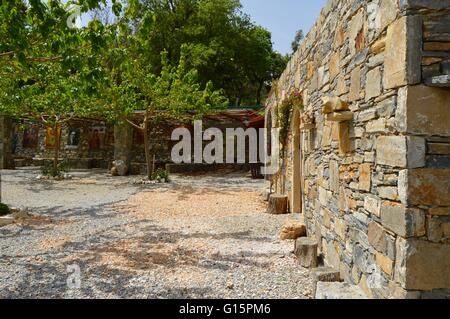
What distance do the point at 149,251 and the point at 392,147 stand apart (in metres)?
3.20

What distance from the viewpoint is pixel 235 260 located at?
A: 407 centimetres

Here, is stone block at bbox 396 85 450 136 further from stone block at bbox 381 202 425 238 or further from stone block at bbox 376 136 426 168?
stone block at bbox 381 202 425 238

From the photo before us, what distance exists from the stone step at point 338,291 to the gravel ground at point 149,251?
375mm

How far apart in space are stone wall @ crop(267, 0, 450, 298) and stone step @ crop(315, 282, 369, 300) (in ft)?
0.25

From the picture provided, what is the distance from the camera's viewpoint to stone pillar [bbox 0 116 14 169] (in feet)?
54.2

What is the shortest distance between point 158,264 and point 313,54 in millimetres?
3102

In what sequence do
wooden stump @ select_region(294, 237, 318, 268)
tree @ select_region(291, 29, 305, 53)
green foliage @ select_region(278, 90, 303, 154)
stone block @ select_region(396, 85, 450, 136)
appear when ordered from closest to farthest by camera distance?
stone block @ select_region(396, 85, 450, 136) < wooden stump @ select_region(294, 237, 318, 268) < green foliage @ select_region(278, 90, 303, 154) < tree @ select_region(291, 29, 305, 53)

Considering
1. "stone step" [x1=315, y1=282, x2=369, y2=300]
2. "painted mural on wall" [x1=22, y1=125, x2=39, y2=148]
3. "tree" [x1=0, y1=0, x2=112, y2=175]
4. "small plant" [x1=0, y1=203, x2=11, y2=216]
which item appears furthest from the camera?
"painted mural on wall" [x1=22, y1=125, x2=39, y2=148]

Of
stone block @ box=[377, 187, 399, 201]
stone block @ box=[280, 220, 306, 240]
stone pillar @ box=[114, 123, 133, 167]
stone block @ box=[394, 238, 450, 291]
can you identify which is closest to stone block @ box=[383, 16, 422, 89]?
stone block @ box=[377, 187, 399, 201]

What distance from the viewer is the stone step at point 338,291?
2.56m

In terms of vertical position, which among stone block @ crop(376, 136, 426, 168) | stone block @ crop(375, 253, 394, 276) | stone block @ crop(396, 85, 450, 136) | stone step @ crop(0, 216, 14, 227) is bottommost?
stone step @ crop(0, 216, 14, 227)

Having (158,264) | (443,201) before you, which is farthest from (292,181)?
(443,201)

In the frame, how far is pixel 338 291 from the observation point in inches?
105

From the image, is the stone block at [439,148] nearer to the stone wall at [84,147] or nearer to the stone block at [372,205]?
the stone block at [372,205]
